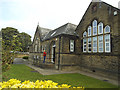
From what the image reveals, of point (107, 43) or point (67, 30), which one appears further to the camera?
point (67, 30)

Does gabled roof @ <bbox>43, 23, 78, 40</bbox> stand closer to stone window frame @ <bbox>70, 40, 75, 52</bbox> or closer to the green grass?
stone window frame @ <bbox>70, 40, 75, 52</bbox>

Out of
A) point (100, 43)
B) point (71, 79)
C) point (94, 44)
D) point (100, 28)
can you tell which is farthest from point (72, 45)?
point (71, 79)

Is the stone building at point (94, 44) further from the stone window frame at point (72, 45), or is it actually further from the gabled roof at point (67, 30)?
the gabled roof at point (67, 30)

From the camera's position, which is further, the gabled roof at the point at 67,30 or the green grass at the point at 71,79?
the gabled roof at the point at 67,30

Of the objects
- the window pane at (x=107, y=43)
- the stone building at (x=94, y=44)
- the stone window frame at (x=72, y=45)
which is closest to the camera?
the stone building at (x=94, y=44)

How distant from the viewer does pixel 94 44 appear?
12281 millimetres

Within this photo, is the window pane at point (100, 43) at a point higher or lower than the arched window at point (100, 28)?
lower

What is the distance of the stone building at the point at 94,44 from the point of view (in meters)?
9.98

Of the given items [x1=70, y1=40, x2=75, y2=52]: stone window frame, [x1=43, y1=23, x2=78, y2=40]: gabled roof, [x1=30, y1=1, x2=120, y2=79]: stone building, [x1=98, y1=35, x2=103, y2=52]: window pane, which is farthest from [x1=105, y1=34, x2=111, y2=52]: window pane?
[x1=43, y1=23, x2=78, y2=40]: gabled roof

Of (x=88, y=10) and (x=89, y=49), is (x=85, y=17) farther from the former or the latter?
(x=89, y=49)

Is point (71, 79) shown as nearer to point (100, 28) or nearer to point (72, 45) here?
point (72, 45)

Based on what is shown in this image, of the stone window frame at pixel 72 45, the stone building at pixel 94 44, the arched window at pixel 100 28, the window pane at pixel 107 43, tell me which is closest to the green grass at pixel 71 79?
the stone building at pixel 94 44

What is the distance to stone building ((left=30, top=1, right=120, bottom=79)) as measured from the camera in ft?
32.7

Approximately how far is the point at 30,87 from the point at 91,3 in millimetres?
14497
